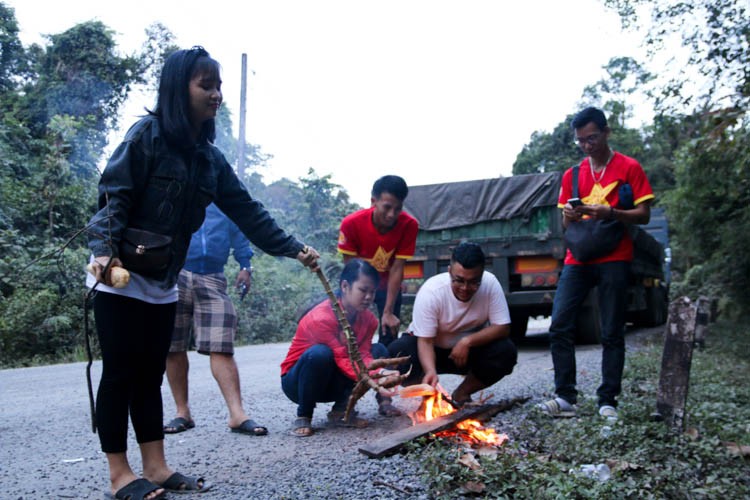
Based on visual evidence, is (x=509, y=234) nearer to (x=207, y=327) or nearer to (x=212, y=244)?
(x=212, y=244)

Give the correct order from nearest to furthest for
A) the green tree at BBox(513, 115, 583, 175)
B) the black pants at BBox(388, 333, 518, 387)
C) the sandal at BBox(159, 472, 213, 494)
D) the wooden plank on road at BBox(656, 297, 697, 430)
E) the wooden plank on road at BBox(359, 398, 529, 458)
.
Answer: the sandal at BBox(159, 472, 213, 494) < the wooden plank on road at BBox(359, 398, 529, 458) < the wooden plank on road at BBox(656, 297, 697, 430) < the black pants at BBox(388, 333, 518, 387) < the green tree at BBox(513, 115, 583, 175)

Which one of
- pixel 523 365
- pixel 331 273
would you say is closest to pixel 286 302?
pixel 331 273

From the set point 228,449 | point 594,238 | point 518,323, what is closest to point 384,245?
point 594,238

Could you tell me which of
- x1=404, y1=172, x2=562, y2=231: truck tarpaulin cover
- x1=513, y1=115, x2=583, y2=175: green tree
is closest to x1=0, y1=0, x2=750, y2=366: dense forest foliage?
x1=404, y1=172, x2=562, y2=231: truck tarpaulin cover

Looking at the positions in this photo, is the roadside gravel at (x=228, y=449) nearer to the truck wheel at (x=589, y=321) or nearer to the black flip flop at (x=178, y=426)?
the black flip flop at (x=178, y=426)

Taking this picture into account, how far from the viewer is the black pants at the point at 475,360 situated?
175 inches

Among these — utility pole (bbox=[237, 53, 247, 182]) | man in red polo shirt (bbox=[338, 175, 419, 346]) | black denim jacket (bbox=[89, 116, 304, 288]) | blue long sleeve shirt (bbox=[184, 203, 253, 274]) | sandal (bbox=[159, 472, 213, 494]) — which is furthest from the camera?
utility pole (bbox=[237, 53, 247, 182])

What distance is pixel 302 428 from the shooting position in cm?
403

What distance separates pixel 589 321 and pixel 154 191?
8037mm

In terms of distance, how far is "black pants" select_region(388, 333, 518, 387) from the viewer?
14.6 feet

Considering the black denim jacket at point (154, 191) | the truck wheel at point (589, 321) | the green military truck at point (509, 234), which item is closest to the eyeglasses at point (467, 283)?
the black denim jacket at point (154, 191)

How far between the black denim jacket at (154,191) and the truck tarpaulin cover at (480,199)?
7.04m

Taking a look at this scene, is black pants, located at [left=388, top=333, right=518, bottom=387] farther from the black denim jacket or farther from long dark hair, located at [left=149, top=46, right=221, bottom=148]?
long dark hair, located at [left=149, top=46, right=221, bottom=148]

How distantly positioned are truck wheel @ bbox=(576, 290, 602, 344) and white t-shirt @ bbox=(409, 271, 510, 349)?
17.4ft
